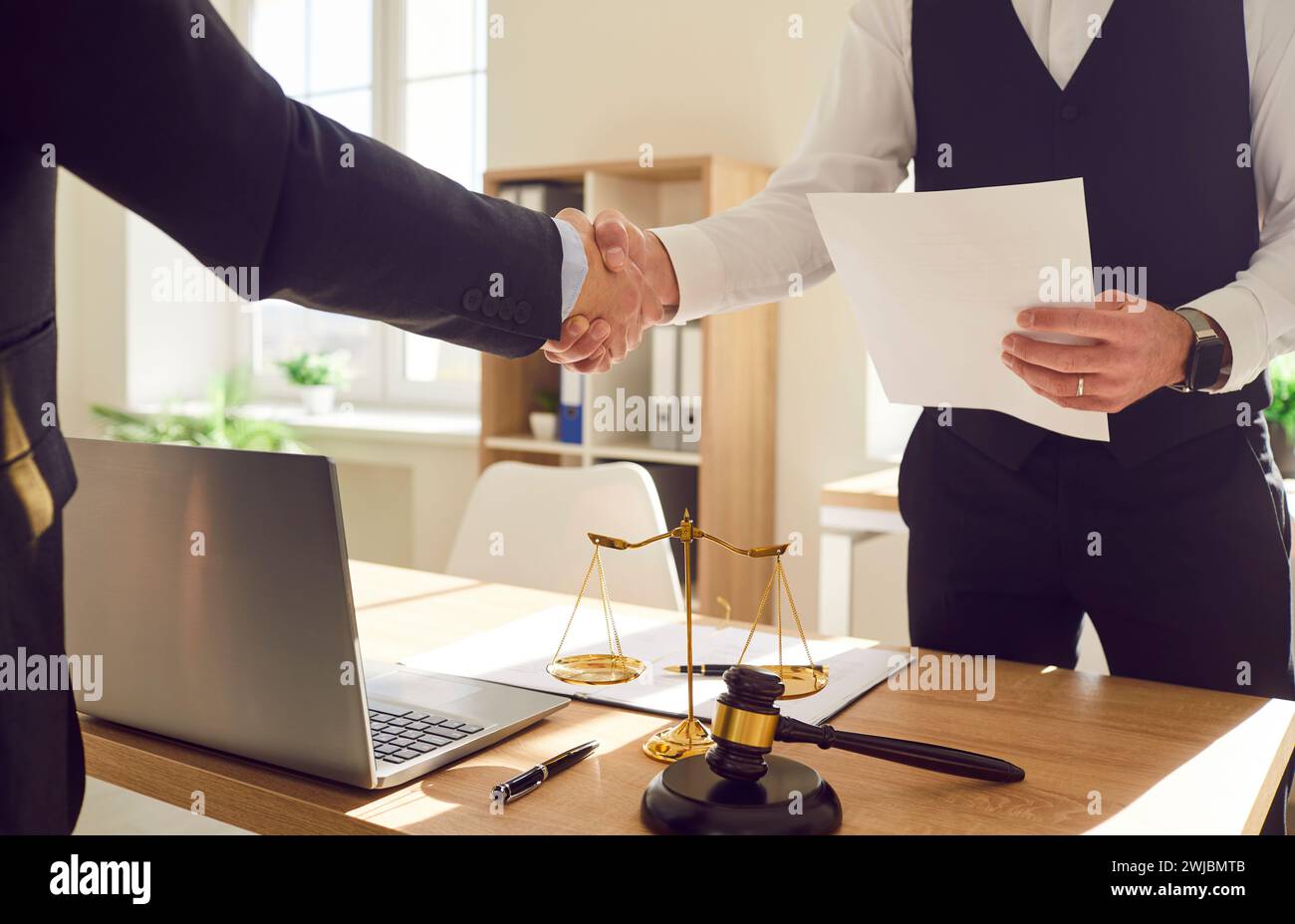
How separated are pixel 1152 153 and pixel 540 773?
1.06 metres

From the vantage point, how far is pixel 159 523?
89 cm

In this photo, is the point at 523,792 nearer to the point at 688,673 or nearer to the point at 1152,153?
the point at 688,673

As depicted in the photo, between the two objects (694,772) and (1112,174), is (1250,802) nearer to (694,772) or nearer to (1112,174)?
(694,772)

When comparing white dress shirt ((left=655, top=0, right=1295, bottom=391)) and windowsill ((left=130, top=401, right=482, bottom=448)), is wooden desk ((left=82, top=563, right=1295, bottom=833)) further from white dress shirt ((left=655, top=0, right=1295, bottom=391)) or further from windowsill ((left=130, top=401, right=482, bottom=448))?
windowsill ((left=130, top=401, right=482, bottom=448))

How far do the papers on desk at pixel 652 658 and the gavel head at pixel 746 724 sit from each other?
0.22 metres

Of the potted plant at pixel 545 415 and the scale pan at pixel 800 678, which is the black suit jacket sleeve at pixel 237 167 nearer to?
the scale pan at pixel 800 678

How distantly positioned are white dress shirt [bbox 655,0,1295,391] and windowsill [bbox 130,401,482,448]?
89.4 inches

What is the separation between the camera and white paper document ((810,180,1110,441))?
1.00m

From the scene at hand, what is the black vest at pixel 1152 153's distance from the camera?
4.41 ft

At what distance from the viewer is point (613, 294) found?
Answer: 1.39 m

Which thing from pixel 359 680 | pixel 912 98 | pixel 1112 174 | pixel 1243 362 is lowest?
pixel 359 680

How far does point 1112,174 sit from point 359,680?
111 cm

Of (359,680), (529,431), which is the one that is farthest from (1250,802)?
(529,431)

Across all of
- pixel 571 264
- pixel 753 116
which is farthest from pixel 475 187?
pixel 571 264
